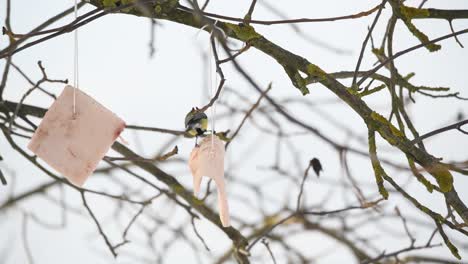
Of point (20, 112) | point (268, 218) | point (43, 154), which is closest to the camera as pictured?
point (43, 154)

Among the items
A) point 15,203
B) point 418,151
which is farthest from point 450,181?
point 15,203

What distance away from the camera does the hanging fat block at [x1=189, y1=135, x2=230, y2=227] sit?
63 cm

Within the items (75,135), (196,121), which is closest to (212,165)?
(196,121)

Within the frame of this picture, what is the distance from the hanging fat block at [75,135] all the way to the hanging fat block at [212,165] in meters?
0.09

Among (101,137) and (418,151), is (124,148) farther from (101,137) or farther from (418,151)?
(418,151)

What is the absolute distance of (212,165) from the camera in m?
0.63

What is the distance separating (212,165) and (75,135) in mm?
157

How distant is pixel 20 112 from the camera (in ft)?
2.72

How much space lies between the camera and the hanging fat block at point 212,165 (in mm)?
633

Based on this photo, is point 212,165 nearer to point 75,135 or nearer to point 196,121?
point 196,121

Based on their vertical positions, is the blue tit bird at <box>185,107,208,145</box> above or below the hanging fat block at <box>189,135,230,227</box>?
above

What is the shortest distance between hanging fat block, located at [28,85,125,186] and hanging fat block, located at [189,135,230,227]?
3.7 inches

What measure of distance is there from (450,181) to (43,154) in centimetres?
47

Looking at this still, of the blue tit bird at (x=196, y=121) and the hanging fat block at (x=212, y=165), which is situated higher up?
the blue tit bird at (x=196, y=121)
